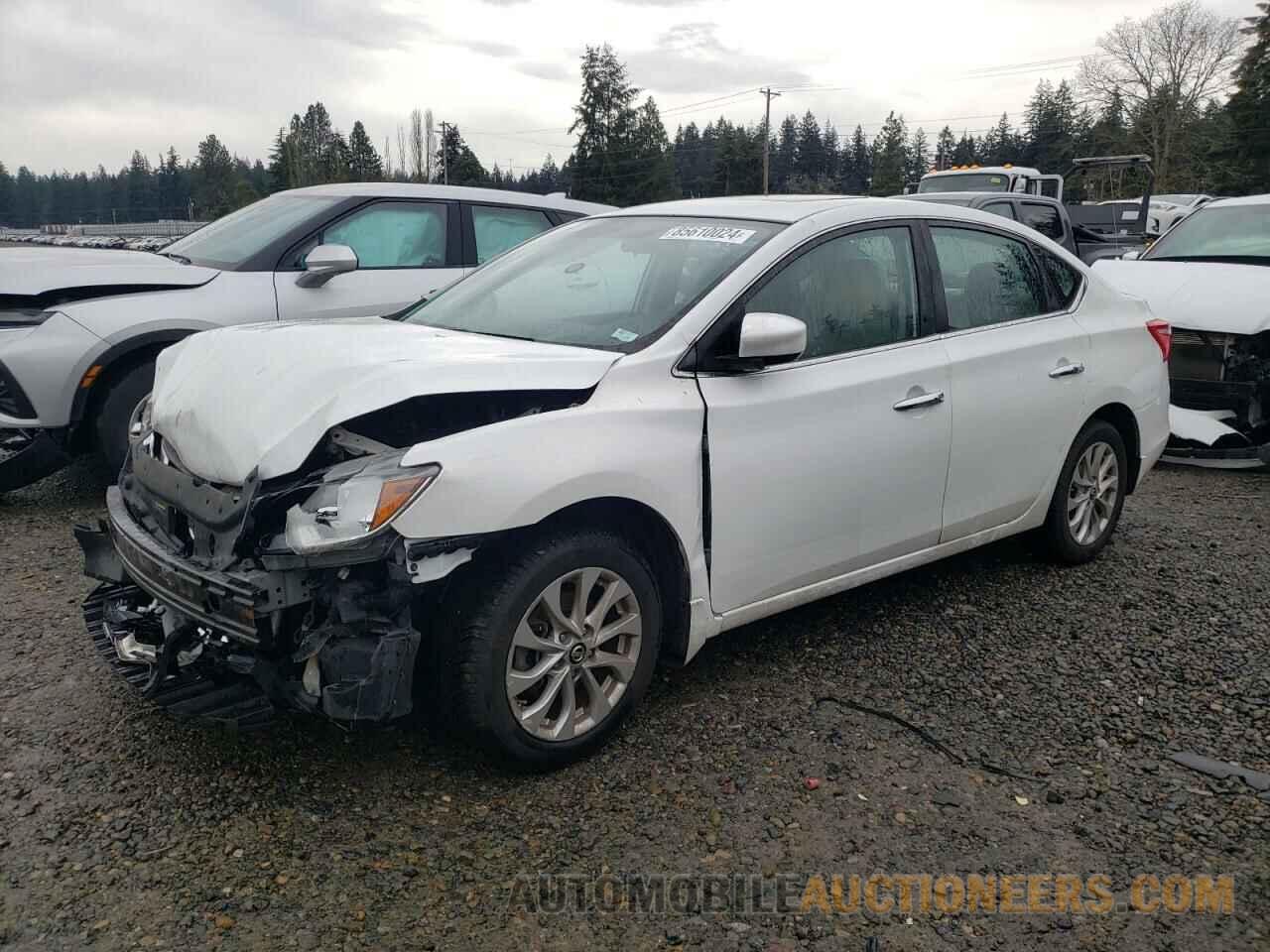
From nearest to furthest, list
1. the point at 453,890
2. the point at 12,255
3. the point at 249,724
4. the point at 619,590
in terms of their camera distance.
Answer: the point at 453,890 < the point at 249,724 < the point at 619,590 < the point at 12,255

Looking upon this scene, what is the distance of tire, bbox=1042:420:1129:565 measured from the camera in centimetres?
483

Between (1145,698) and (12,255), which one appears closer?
(1145,698)

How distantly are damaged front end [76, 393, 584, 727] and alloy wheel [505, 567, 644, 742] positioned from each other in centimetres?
32

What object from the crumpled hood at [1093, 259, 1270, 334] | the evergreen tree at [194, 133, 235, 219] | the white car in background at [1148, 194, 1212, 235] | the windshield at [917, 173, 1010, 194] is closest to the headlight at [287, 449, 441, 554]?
the crumpled hood at [1093, 259, 1270, 334]

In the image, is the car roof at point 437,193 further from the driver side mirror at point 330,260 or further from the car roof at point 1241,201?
the car roof at point 1241,201

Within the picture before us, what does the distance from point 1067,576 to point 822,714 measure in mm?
2049

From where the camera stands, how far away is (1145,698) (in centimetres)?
376

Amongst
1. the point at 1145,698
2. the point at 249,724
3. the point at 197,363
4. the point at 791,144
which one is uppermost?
the point at 791,144

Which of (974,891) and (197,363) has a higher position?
(197,363)

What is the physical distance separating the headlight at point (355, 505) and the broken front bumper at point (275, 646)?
4.1 inches

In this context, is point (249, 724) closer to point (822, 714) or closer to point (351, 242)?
point (822, 714)

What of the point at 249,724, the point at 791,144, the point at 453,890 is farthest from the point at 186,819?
the point at 791,144

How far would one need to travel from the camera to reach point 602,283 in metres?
3.88

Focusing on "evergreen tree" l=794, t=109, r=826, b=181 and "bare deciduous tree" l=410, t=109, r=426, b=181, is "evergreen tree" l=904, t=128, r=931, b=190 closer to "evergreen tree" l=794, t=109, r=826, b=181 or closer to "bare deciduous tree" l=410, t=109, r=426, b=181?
"evergreen tree" l=794, t=109, r=826, b=181
